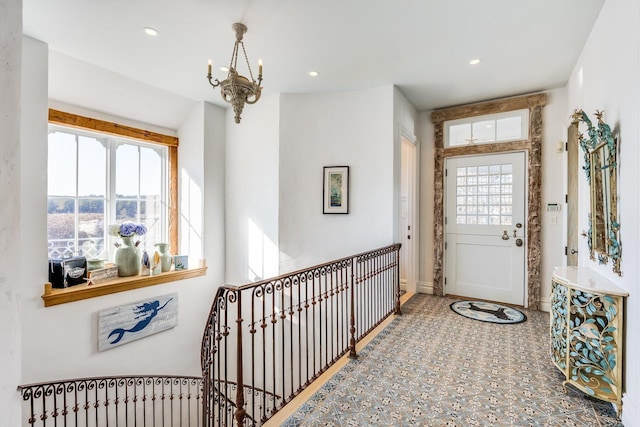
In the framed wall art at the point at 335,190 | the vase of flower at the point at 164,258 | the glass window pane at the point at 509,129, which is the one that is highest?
the glass window pane at the point at 509,129

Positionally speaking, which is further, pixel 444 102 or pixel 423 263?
pixel 423 263

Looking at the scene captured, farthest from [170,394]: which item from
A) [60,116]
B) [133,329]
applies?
[60,116]

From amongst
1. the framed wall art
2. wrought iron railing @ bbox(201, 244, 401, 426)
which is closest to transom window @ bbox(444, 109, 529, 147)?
the framed wall art

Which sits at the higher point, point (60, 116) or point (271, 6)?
point (271, 6)

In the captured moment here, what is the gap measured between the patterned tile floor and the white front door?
1.02 m

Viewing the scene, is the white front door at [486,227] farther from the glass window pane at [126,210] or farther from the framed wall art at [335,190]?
the glass window pane at [126,210]

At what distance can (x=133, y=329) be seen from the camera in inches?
146

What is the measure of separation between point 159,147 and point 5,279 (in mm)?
3748

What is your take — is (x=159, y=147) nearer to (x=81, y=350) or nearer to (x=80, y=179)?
(x=80, y=179)

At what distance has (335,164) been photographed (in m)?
4.15

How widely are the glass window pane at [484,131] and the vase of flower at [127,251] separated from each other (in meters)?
4.63

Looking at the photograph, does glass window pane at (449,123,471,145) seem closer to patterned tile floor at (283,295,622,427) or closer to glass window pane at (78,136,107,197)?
patterned tile floor at (283,295,622,427)

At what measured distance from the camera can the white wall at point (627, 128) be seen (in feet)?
5.70

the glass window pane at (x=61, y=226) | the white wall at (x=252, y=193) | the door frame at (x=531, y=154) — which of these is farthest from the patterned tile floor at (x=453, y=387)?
the glass window pane at (x=61, y=226)
